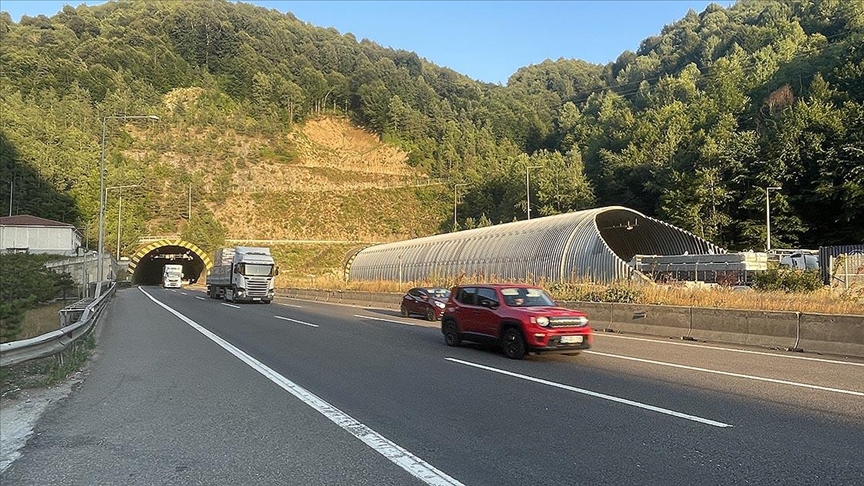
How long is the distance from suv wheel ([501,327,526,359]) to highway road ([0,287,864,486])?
0.34m

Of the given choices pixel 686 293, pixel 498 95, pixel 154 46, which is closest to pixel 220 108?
pixel 154 46

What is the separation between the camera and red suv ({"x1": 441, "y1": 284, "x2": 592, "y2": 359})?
1324cm

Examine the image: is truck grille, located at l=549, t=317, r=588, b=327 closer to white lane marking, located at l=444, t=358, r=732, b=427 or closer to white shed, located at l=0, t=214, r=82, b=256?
white lane marking, located at l=444, t=358, r=732, b=427

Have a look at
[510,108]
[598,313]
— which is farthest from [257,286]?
[510,108]

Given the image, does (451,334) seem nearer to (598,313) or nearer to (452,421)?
(598,313)

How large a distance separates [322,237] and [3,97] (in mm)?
57030

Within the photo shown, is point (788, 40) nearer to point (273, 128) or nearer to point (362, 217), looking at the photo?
point (362, 217)

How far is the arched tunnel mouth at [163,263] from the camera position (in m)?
87.5

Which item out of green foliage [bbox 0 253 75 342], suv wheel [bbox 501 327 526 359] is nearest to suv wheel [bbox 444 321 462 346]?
suv wheel [bbox 501 327 526 359]

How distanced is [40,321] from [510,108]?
14308cm

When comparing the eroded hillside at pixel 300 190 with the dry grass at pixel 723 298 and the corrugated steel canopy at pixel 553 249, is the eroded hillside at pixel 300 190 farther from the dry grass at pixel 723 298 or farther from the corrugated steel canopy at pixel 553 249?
the dry grass at pixel 723 298

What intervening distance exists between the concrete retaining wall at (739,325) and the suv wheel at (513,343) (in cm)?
Answer: 696

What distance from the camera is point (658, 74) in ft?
464

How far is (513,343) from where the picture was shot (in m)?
13.8
